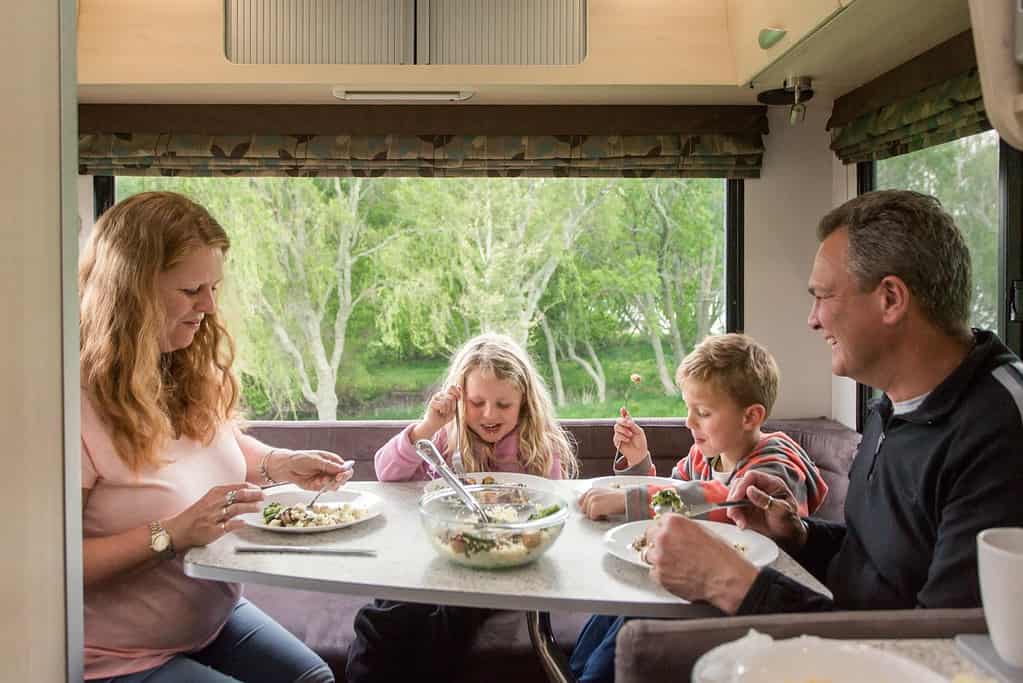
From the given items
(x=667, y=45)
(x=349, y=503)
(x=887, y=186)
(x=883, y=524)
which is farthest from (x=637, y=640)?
(x=887, y=186)

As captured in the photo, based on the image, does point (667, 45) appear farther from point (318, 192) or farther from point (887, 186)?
point (318, 192)

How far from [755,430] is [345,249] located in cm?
194

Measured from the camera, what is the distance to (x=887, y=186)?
3148 mm

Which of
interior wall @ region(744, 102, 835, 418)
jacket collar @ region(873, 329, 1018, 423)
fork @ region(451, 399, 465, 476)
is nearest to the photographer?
jacket collar @ region(873, 329, 1018, 423)

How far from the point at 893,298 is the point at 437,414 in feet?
4.01

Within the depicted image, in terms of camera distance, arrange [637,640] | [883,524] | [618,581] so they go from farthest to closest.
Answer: [883,524] < [618,581] < [637,640]

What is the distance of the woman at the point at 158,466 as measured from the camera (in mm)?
1614

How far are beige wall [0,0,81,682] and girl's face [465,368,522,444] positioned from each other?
154cm

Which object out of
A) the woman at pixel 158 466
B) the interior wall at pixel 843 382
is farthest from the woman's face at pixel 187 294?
the interior wall at pixel 843 382

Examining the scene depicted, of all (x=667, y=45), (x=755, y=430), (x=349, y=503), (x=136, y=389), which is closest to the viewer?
(x=136, y=389)

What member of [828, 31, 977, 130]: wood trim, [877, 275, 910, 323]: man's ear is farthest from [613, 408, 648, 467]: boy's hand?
[828, 31, 977, 130]: wood trim

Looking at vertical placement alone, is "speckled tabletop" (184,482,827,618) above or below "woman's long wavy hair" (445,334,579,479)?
below

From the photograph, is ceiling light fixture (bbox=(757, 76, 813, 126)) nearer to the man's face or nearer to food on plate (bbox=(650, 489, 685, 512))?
the man's face

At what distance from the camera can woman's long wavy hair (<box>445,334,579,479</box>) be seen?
2.49 metres
